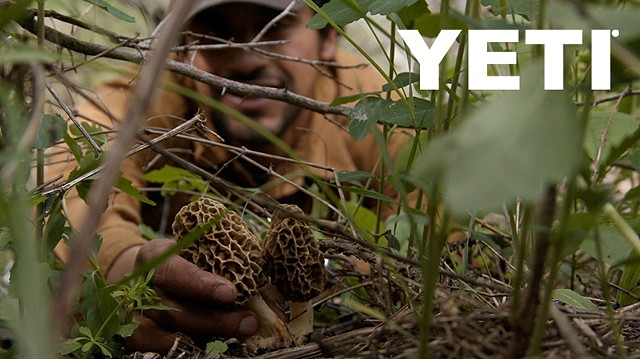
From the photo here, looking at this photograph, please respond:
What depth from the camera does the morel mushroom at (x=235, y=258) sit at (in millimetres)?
960

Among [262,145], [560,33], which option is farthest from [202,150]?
[560,33]

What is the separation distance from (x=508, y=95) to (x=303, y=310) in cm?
72

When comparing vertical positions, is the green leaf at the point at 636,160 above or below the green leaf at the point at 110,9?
below

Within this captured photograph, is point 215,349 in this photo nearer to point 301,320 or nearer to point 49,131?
point 301,320

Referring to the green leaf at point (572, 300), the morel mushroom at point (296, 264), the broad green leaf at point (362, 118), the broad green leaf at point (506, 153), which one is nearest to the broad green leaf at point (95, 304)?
the morel mushroom at point (296, 264)

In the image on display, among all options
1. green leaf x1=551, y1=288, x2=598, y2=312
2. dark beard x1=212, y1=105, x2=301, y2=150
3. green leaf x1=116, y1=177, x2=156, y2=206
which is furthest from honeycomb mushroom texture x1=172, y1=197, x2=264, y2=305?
dark beard x1=212, y1=105, x2=301, y2=150

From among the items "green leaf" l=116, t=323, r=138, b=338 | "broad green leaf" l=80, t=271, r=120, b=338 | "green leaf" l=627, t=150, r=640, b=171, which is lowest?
"green leaf" l=116, t=323, r=138, b=338

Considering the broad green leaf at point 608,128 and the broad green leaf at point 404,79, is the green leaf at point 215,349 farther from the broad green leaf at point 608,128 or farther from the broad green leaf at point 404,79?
the broad green leaf at point 608,128

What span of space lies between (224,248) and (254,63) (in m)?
0.81

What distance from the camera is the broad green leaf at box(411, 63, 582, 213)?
28 centimetres

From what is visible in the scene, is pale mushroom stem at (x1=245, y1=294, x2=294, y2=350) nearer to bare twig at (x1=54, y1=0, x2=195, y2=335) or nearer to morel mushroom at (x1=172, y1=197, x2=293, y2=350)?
morel mushroom at (x1=172, y1=197, x2=293, y2=350)

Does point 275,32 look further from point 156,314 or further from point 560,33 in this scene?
point 560,33

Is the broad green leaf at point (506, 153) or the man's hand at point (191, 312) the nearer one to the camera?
the broad green leaf at point (506, 153)

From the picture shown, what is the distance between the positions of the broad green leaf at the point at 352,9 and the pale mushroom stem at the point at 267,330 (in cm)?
38
